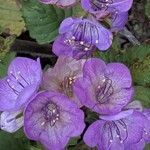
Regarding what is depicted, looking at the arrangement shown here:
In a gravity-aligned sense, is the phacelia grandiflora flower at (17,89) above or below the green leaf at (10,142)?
above

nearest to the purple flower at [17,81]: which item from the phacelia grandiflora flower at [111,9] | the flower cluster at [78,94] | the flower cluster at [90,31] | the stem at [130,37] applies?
the flower cluster at [78,94]

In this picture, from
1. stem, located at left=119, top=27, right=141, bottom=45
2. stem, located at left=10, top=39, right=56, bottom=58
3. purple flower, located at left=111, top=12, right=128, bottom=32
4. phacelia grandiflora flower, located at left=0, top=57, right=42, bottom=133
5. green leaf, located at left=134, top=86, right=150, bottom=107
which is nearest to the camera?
phacelia grandiflora flower, located at left=0, top=57, right=42, bottom=133

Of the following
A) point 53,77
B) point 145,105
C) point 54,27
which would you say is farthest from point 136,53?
point 53,77

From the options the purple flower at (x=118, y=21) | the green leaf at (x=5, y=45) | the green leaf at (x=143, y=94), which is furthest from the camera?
the green leaf at (x=5, y=45)

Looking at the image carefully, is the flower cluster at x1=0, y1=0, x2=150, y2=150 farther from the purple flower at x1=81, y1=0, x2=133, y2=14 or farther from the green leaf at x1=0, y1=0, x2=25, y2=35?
the green leaf at x1=0, y1=0, x2=25, y2=35

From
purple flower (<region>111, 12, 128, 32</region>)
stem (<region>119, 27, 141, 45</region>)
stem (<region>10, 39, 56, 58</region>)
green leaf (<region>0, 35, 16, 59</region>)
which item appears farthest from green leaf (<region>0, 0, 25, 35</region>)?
purple flower (<region>111, 12, 128, 32</region>)

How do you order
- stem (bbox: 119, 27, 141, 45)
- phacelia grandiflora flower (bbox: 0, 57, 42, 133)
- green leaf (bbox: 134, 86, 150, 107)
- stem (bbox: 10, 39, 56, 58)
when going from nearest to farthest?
phacelia grandiflora flower (bbox: 0, 57, 42, 133) → green leaf (bbox: 134, 86, 150, 107) → stem (bbox: 10, 39, 56, 58) → stem (bbox: 119, 27, 141, 45)

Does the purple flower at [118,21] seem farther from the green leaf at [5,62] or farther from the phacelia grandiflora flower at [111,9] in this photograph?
the green leaf at [5,62]

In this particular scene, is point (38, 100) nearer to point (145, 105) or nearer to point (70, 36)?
point (70, 36)
